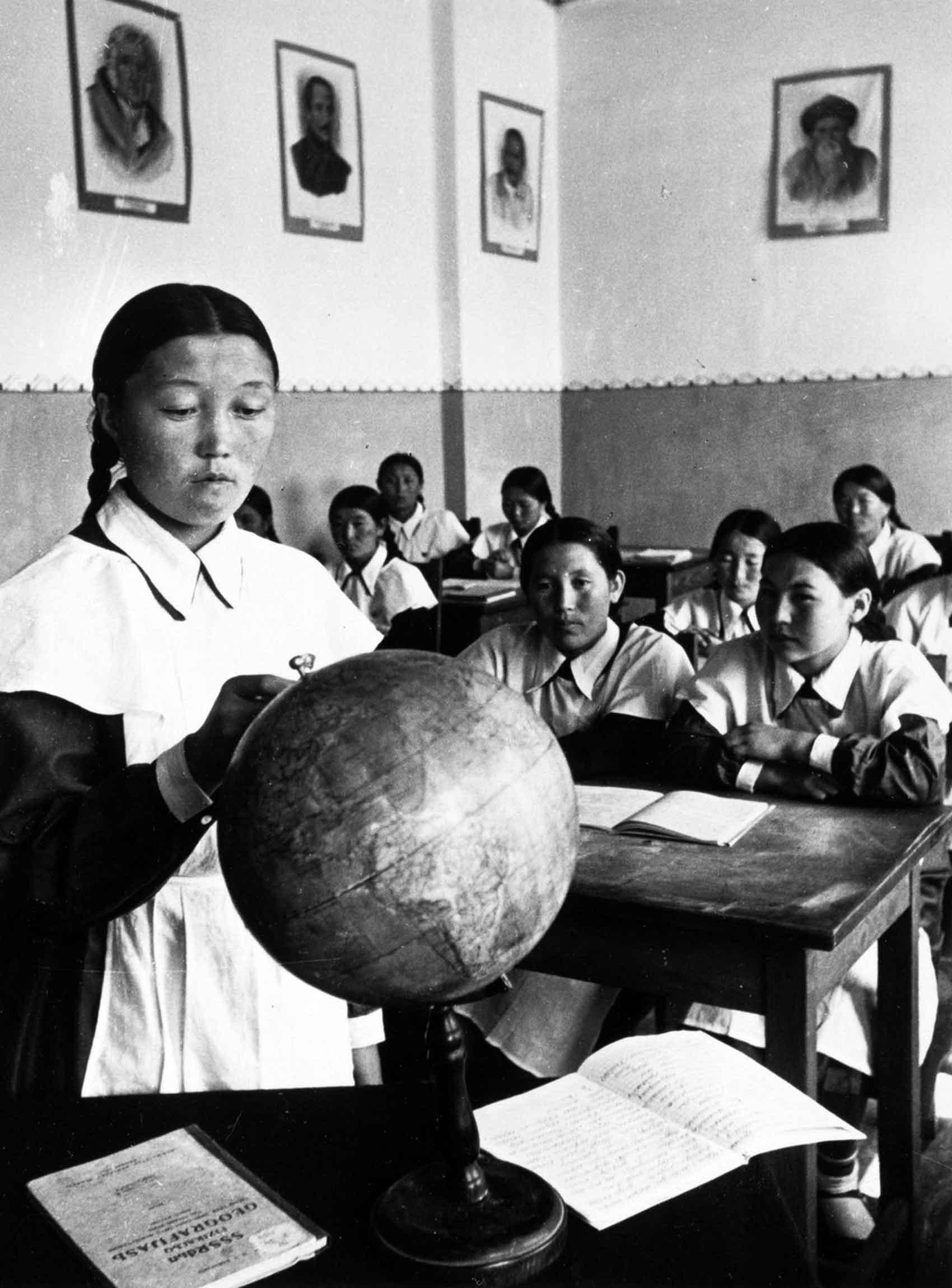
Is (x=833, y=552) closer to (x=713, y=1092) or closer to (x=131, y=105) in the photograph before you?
(x=713, y=1092)

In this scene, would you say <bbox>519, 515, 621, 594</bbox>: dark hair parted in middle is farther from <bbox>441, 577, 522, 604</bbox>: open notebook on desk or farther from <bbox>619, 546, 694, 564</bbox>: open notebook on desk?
<bbox>619, 546, 694, 564</bbox>: open notebook on desk

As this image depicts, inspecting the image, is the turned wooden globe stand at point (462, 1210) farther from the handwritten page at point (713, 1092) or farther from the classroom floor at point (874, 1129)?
the classroom floor at point (874, 1129)

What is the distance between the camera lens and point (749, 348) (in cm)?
881

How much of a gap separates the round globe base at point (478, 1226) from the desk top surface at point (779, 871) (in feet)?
2.79

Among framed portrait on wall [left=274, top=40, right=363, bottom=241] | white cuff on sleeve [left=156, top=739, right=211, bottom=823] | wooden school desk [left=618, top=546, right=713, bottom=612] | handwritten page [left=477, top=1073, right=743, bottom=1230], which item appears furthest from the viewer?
wooden school desk [left=618, top=546, right=713, bottom=612]

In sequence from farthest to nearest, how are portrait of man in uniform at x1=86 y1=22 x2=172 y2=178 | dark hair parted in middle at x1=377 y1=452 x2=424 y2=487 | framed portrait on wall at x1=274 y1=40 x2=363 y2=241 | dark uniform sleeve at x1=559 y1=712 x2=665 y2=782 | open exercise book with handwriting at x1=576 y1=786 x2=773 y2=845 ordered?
dark hair parted in middle at x1=377 y1=452 x2=424 y2=487
framed portrait on wall at x1=274 y1=40 x2=363 y2=241
portrait of man in uniform at x1=86 y1=22 x2=172 y2=178
dark uniform sleeve at x1=559 y1=712 x2=665 y2=782
open exercise book with handwriting at x1=576 y1=786 x2=773 y2=845

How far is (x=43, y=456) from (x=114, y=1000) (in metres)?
4.31

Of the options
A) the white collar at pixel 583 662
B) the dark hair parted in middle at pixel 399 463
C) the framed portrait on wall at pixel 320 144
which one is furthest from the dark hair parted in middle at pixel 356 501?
the white collar at pixel 583 662

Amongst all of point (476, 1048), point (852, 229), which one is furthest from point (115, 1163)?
point (852, 229)

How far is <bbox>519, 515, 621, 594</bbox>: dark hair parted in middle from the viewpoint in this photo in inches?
128

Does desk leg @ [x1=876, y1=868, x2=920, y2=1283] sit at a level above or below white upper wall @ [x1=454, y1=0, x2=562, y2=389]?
below

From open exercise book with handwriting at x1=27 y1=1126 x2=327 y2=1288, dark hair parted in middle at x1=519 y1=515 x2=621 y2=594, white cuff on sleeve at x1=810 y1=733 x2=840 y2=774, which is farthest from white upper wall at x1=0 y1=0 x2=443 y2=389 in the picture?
open exercise book with handwriting at x1=27 y1=1126 x2=327 y2=1288

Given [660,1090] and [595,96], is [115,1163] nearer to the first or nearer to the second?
[660,1090]

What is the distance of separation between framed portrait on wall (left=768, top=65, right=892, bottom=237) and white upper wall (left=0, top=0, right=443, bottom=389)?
2.33 m
